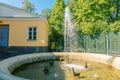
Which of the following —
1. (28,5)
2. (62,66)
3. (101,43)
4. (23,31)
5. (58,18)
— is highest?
(28,5)

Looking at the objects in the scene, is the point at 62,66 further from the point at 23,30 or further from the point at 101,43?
the point at 23,30

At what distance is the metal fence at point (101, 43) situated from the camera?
1742cm

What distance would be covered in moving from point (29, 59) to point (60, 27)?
17.5 meters

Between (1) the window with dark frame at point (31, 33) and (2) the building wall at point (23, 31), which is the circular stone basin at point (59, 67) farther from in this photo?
(1) the window with dark frame at point (31, 33)

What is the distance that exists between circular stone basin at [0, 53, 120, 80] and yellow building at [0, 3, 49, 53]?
3.49m

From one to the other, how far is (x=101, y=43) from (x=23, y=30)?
283 inches

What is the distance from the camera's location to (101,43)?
18.7m

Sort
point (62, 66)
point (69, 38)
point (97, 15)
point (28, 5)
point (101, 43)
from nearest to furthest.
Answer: point (62, 66) → point (101, 43) → point (97, 15) → point (69, 38) → point (28, 5)

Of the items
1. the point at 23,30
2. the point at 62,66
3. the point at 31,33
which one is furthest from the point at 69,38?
the point at 62,66

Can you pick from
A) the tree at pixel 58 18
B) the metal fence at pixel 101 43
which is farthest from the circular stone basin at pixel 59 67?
the tree at pixel 58 18

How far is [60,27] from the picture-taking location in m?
30.1

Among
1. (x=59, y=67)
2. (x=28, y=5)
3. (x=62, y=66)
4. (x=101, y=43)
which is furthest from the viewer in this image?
(x=28, y=5)

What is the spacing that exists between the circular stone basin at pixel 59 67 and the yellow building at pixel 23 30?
3.49 m

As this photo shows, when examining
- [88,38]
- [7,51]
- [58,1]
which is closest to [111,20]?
[88,38]
